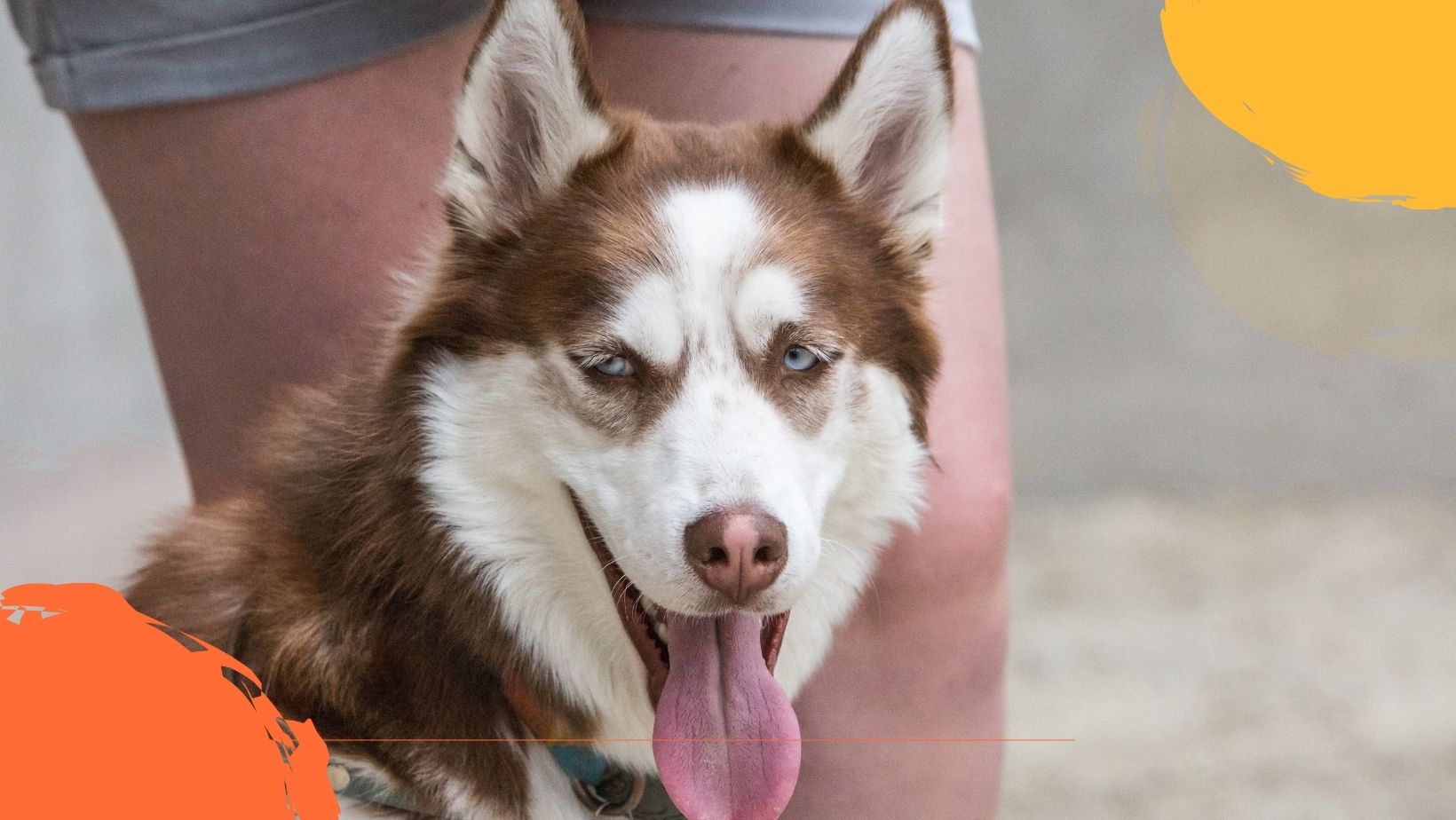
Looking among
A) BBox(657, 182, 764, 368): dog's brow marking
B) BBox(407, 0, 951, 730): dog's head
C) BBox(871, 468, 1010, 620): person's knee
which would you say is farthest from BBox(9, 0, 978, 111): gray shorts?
BBox(871, 468, 1010, 620): person's knee

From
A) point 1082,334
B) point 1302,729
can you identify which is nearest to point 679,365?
point 1302,729

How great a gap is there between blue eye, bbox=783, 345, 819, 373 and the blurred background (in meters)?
0.55

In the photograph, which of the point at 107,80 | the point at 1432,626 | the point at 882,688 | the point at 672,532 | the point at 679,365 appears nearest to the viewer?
the point at 672,532

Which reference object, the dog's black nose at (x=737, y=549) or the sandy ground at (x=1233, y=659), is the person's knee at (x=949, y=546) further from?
the sandy ground at (x=1233, y=659)

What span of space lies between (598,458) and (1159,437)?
4.06 m

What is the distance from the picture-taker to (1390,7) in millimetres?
1555

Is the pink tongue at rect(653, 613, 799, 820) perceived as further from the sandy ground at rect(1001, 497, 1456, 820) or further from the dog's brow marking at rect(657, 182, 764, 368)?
the sandy ground at rect(1001, 497, 1456, 820)

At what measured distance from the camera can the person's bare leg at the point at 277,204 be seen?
1.69 meters

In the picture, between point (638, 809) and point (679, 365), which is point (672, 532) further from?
point (638, 809)

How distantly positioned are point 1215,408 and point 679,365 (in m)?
4.06

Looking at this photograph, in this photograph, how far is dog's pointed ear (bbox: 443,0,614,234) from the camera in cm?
142

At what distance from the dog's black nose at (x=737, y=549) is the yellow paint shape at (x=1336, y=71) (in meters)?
0.73

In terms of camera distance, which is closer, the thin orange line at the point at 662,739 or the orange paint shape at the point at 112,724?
the orange paint shape at the point at 112,724

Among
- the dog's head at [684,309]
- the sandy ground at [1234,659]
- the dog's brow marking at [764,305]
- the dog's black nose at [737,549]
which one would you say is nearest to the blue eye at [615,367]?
the dog's head at [684,309]
